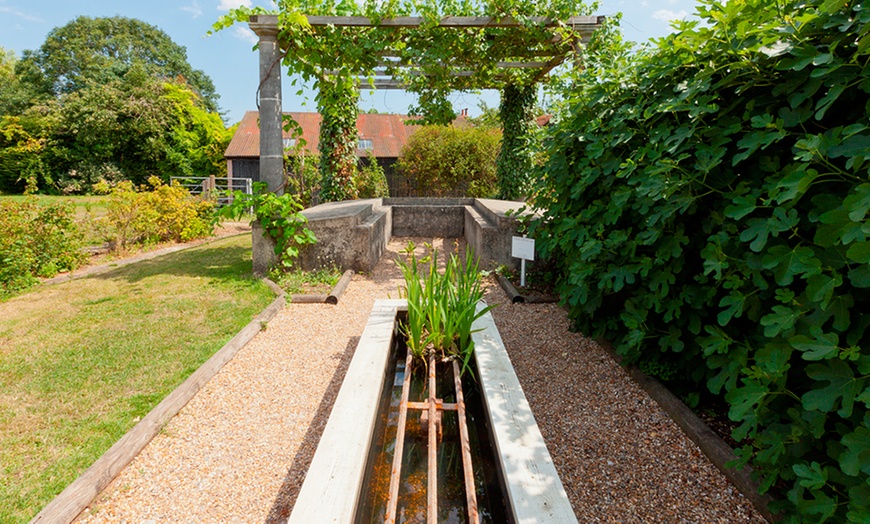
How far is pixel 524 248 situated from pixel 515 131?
5.19 m

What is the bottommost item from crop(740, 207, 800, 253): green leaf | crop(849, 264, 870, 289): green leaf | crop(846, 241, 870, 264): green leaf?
crop(849, 264, 870, 289): green leaf

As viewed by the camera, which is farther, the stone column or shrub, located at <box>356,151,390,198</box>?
shrub, located at <box>356,151,390,198</box>

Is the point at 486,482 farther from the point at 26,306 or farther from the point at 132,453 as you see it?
the point at 26,306

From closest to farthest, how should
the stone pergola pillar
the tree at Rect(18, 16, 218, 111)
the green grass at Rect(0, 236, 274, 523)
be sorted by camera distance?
the green grass at Rect(0, 236, 274, 523) < the stone pergola pillar < the tree at Rect(18, 16, 218, 111)

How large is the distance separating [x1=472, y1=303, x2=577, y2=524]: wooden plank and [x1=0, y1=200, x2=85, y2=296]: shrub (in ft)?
17.6

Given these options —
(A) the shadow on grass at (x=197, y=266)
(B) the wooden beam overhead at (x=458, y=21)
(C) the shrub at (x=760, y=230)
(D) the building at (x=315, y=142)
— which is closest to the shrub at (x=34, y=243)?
(A) the shadow on grass at (x=197, y=266)

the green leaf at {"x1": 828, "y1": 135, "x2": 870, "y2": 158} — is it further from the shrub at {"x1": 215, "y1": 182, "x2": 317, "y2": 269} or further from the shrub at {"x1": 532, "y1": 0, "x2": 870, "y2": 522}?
the shrub at {"x1": 215, "y1": 182, "x2": 317, "y2": 269}

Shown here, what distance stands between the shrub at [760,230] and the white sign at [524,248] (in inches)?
58.3

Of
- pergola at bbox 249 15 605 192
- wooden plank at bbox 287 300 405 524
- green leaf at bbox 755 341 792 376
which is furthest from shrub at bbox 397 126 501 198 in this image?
green leaf at bbox 755 341 792 376

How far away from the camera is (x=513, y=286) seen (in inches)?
194

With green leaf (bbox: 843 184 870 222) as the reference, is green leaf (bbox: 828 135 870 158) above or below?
above

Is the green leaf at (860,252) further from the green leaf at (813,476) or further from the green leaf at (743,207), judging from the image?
the green leaf at (813,476)

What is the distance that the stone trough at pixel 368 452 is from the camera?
4.92 feet

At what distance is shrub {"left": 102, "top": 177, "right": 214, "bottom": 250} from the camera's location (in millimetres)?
7070
